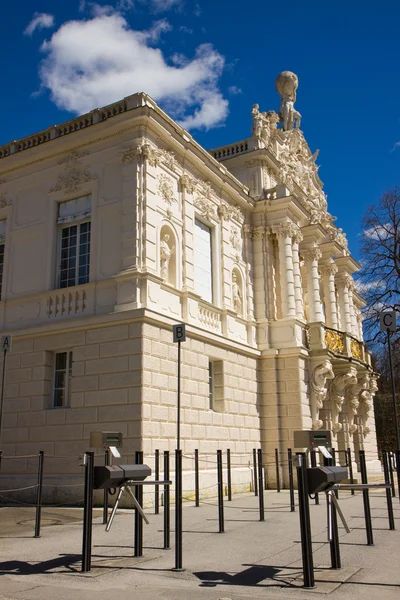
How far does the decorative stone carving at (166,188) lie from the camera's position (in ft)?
Result: 61.2

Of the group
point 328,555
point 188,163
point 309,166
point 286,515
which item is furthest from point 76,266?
point 309,166

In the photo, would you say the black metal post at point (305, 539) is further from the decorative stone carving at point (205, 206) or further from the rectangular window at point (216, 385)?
the decorative stone carving at point (205, 206)

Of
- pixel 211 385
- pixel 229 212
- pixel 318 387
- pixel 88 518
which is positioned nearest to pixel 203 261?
pixel 229 212

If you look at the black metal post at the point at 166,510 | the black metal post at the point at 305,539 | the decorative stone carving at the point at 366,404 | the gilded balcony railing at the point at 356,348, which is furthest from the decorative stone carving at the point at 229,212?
the black metal post at the point at 305,539

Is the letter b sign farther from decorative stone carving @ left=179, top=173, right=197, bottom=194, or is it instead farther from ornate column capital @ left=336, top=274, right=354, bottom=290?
ornate column capital @ left=336, top=274, right=354, bottom=290

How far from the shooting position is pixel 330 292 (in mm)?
29766

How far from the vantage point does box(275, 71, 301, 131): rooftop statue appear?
3122 centimetres

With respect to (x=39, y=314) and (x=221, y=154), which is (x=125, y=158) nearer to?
(x=39, y=314)

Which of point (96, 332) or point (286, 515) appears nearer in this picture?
point (286, 515)

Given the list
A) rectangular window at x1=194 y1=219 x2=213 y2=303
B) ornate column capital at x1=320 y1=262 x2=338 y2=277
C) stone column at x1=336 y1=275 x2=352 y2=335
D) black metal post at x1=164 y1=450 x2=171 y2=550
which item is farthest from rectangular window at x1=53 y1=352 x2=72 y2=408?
stone column at x1=336 y1=275 x2=352 y2=335

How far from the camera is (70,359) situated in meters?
17.9

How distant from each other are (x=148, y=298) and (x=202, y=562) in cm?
946

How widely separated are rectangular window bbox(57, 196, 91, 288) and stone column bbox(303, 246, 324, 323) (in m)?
11.1

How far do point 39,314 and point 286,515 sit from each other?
977 centimetres
